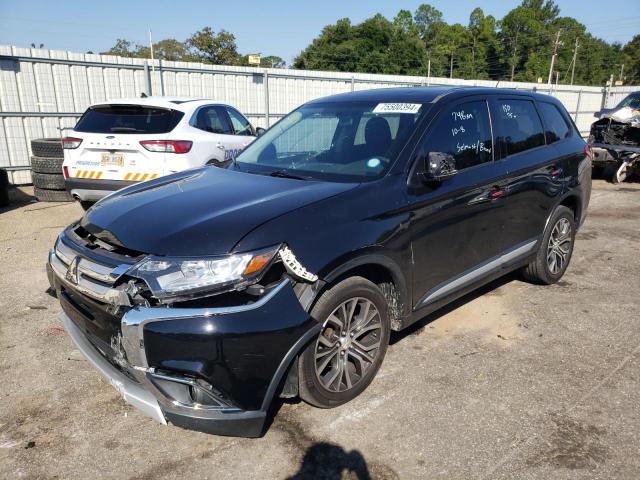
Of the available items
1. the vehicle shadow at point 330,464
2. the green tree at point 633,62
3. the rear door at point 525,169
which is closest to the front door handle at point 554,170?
the rear door at point 525,169

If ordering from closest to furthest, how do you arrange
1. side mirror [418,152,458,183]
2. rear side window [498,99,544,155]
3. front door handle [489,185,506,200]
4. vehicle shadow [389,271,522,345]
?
side mirror [418,152,458,183] < front door handle [489,185,506,200] < vehicle shadow [389,271,522,345] < rear side window [498,99,544,155]

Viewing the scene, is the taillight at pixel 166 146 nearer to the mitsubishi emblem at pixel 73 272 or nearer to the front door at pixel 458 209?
the mitsubishi emblem at pixel 73 272

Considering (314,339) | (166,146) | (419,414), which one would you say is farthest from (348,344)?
(166,146)

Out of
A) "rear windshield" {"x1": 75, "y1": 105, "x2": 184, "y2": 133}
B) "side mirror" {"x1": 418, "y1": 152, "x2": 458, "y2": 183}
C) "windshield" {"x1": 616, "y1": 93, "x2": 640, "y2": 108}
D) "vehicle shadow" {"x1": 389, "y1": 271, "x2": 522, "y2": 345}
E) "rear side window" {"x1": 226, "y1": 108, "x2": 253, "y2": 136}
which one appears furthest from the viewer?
"windshield" {"x1": 616, "y1": 93, "x2": 640, "y2": 108}

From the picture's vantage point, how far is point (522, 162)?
4156 millimetres

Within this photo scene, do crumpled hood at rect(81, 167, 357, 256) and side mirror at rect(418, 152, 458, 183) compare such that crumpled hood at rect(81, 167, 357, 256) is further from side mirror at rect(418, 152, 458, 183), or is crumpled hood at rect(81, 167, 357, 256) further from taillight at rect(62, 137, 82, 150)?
taillight at rect(62, 137, 82, 150)

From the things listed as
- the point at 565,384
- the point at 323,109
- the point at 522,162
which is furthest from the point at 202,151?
the point at 565,384

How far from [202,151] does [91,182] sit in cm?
153

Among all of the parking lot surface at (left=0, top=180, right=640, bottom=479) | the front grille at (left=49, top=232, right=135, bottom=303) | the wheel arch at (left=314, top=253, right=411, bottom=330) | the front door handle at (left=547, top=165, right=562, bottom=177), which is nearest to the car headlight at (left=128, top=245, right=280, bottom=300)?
the front grille at (left=49, top=232, right=135, bottom=303)

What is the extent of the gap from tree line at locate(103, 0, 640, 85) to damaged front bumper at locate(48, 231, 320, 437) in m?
62.7

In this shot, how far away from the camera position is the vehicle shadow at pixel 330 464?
8.09 feet

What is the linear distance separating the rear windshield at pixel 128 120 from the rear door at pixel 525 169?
14.5ft

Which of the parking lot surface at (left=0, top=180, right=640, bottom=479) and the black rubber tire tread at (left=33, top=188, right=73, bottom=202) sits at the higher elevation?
the black rubber tire tread at (left=33, top=188, right=73, bottom=202)

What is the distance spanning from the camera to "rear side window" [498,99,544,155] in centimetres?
411
